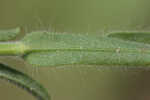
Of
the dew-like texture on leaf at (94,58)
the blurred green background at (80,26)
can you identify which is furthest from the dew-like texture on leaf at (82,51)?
the blurred green background at (80,26)

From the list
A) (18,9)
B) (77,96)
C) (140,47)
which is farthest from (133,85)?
(140,47)

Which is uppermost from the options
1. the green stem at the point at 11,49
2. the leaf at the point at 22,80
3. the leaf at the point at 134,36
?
the leaf at the point at 134,36

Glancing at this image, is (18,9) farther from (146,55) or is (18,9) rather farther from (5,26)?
(146,55)

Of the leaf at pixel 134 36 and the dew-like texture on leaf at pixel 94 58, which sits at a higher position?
the leaf at pixel 134 36

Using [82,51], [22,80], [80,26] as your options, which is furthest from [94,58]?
[80,26]

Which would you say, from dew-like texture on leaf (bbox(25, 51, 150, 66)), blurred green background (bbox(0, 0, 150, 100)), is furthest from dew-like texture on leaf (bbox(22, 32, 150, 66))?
blurred green background (bbox(0, 0, 150, 100))

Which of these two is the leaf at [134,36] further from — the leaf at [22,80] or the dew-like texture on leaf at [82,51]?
the leaf at [22,80]

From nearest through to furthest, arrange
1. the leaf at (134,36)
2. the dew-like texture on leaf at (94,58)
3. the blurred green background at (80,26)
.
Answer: the dew-like texture on leaf at (94,58)
the leaf at (134,36)
the blurred green background at (80,26)
